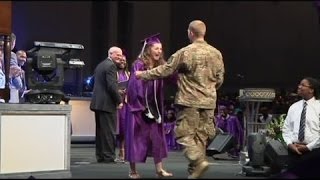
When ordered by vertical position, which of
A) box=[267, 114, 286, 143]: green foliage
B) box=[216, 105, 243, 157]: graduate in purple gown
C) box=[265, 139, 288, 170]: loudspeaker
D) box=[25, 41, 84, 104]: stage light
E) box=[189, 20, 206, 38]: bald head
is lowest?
box=[216, 105, 243, 157]: graduate in purple gown

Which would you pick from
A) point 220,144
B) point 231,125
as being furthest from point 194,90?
point 231,125

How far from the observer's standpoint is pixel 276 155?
685 centimetres

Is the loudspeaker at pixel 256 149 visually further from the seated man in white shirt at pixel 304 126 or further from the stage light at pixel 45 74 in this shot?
the stage light at pixel 45 74

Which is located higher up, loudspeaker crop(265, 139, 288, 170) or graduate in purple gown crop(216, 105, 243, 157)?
loudspeaker crop(265, 139, 288, 170)

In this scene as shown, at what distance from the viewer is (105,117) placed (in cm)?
893

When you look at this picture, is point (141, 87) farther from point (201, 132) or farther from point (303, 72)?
point (303, 72)

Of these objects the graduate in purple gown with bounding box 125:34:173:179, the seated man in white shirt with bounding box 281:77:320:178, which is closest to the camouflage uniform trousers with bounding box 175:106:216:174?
the graduate in purple gown with bounding box 125:34:173:179

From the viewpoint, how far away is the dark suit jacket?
8719 mm

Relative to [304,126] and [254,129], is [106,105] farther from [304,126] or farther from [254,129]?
[304,126]

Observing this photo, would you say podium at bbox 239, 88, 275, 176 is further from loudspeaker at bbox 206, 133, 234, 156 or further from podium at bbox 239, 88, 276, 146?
loudspeaker at bbox 206, 133, 234, 156

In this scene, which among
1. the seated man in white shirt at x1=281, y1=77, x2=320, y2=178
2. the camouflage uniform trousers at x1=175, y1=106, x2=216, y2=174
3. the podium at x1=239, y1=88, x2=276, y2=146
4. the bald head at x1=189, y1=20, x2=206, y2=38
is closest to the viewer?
the camouflage uniform trousers at x1=175, y1=106, x2=216, y2=174

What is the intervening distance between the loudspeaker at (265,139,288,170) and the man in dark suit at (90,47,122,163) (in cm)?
255

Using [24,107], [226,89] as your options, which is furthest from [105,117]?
[226,89]

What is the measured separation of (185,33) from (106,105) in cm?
722
